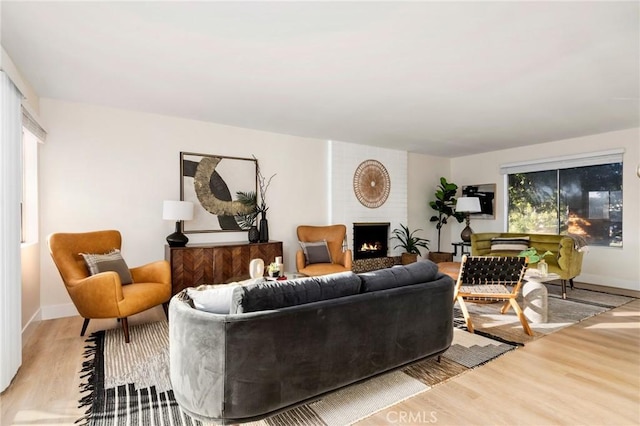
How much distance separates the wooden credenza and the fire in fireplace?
84.8 inches

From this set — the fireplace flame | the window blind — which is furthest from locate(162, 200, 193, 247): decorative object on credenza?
the window blind

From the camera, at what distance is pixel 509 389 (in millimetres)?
2217

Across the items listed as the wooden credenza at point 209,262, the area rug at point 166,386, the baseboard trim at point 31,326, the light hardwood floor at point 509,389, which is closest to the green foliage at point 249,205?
the wooden credenza at point 209,262

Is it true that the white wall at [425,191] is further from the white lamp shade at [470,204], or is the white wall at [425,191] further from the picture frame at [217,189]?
the picture frame at [217,189]

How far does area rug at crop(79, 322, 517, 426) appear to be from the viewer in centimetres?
191

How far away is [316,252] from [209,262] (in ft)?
4.83

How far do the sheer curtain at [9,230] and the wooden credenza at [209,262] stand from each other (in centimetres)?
155

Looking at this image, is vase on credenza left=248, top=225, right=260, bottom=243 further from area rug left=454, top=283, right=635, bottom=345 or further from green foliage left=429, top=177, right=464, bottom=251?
green foliage left=429, top=177, right=464, bottom=251

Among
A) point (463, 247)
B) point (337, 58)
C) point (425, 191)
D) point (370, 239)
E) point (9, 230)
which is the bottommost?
point (463, 247)

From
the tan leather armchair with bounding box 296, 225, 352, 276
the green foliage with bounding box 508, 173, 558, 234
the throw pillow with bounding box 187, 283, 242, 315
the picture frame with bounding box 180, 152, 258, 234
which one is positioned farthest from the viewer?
the green foliage with bounding box 508, 173, 558, 234

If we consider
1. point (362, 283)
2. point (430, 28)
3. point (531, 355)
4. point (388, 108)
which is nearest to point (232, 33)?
point (430, 28)

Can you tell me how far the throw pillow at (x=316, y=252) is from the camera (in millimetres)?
4734

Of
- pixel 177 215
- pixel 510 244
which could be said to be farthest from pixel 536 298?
pixel 177 215

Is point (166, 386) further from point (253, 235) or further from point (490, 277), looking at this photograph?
point (490, 277)
